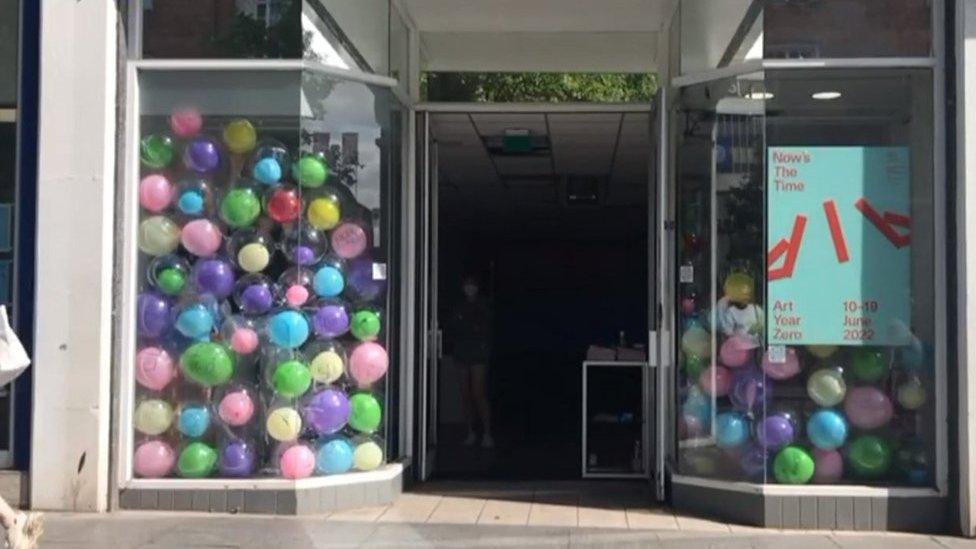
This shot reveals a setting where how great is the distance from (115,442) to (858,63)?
5.34m

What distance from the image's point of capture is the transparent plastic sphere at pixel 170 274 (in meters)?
8.70

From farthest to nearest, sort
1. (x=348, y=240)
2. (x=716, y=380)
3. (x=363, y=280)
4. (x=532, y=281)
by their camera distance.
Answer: (x=532, y=281), (x=363, y=280), (x=348, y=240), (x=716, y=380)

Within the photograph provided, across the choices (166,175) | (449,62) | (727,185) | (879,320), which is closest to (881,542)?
(879,320)

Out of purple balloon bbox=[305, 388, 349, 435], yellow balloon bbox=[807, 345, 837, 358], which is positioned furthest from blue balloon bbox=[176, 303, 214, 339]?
yellow balloon bbox=[807, 345, 837, 358]

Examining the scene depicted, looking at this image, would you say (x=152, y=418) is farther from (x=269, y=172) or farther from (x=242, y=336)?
(x=269, y=172)

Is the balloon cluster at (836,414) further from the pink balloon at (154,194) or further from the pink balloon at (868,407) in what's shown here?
the pink balloon at (154,194)

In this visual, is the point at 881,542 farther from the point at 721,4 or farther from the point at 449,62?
the point at 449,62

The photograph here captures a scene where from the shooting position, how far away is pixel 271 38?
8727 mm

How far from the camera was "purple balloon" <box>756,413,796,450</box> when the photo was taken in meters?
8.39

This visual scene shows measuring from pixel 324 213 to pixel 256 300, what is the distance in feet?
2.45

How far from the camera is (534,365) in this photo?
68.5ft

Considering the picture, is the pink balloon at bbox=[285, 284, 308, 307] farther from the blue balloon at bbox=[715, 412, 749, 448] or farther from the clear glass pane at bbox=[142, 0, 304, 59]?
the blue balloon at bbox=[715, 412, 749, 448]

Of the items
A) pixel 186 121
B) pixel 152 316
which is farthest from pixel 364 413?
pixel 186 121

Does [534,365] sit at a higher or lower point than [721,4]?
lower
